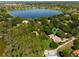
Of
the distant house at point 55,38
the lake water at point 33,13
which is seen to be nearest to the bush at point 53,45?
the distant house at point 55,38

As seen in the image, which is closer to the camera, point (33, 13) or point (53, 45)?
point (53, 45)

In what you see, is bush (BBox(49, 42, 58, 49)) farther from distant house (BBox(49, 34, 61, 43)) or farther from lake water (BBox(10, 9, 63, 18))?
lake water (BBox(10, 9, 63, 18))

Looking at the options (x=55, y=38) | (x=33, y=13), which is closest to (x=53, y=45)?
(x=55, y=38)

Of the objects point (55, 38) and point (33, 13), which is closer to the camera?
point (55, 38)

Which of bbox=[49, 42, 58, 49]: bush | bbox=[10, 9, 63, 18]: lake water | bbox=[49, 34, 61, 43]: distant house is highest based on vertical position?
bbox=[10, 9, 63, 18]: lake water

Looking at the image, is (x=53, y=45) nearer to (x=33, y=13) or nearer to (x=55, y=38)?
(x=55, y=38)

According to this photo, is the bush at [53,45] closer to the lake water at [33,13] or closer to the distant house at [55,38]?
the distant house at [55,38]

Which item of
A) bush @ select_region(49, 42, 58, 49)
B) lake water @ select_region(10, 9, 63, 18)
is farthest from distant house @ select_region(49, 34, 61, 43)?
lake water @ select_region(10, 9, 63, 18)

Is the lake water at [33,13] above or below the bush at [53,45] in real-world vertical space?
above

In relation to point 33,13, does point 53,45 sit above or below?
below

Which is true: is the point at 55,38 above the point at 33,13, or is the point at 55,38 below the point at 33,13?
below
